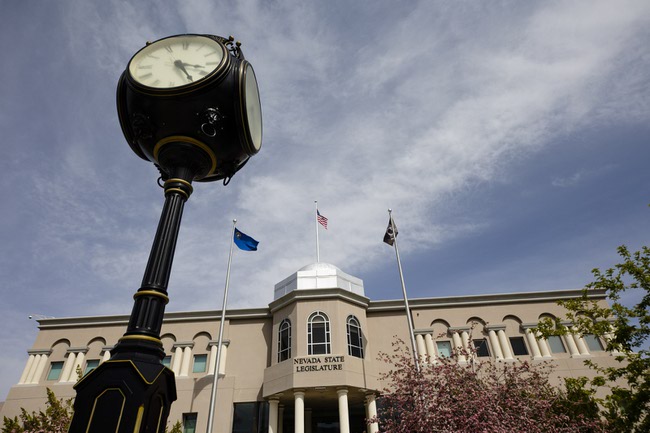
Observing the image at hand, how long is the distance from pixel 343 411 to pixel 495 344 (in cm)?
989

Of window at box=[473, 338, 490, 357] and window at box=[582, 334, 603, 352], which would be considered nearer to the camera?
window at box=[582, 334, 603, 352]

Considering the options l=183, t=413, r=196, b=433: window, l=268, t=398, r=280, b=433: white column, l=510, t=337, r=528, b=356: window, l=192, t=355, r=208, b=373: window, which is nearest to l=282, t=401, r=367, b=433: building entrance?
l=268, t=398, r=280, b=433: white column

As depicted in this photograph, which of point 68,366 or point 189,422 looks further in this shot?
point 68,366

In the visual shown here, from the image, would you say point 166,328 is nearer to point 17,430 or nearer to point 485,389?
point 17,430

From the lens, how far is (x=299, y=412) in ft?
65.2

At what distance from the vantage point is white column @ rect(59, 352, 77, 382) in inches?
952

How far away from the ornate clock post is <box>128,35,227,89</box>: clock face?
0.01 meters

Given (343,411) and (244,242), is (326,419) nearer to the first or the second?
(343,411)

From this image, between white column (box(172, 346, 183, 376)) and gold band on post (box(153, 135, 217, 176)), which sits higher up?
white column (box(172, 346, 183, 376))

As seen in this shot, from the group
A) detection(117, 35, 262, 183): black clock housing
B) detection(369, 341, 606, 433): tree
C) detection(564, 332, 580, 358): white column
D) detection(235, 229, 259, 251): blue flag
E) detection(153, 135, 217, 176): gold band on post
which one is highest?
detection(235, 229, 259, 251): blue flag

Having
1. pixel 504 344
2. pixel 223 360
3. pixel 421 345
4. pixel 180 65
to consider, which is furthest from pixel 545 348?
pixel 180 65

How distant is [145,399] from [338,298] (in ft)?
66.0

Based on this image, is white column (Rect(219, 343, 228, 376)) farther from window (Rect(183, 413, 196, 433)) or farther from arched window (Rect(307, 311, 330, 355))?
arched window (Rect(307, 311, 330, 355))

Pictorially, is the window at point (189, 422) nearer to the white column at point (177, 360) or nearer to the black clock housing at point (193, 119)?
the white column at point (177, 360)
